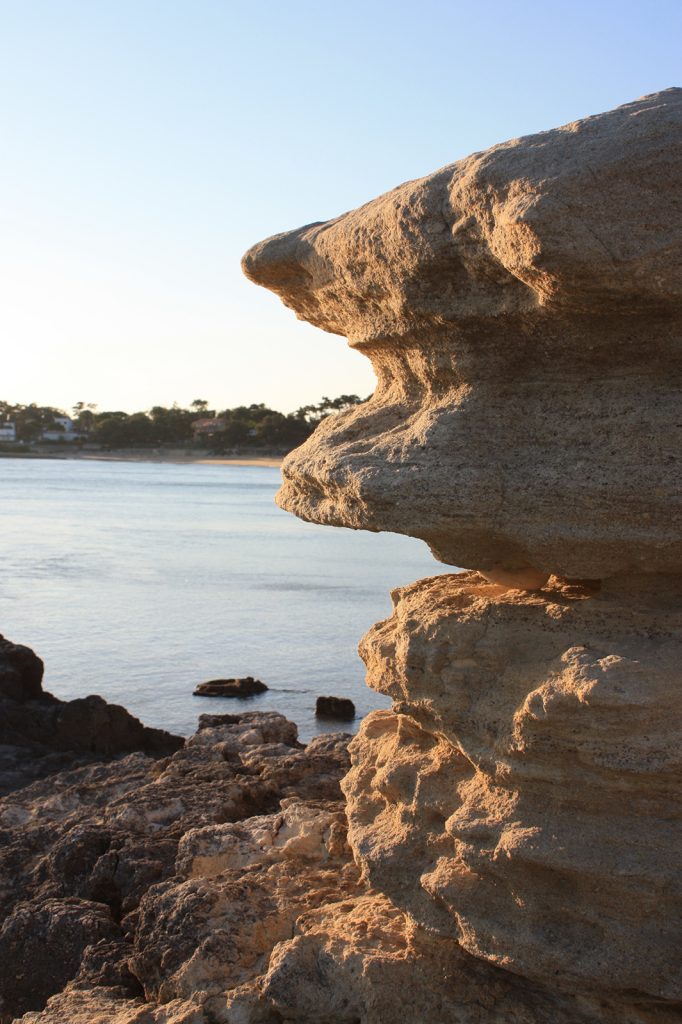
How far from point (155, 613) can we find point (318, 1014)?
45.4 feet

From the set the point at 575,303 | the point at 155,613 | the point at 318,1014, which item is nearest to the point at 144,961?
the point at 318,1014

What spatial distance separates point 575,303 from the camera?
334 centimetres

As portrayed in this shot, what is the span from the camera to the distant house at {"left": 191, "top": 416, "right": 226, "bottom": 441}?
90.5m

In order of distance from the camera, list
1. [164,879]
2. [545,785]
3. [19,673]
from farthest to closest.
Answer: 1. [19,673]
2. [164,879]
3. [545,785]

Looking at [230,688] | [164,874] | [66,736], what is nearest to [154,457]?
[230,688]

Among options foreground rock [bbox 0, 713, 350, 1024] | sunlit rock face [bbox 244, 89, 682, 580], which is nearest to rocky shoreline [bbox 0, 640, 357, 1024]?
foreground rock [bbox 0, 713, 350, 1024]

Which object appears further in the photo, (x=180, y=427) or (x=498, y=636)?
(x=180, y=427)

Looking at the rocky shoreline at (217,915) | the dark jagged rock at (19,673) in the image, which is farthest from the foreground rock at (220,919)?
the dark jagged rock at (19,673)

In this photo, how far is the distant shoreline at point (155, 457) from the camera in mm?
87312

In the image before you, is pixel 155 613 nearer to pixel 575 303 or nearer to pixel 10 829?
pixel 10 829

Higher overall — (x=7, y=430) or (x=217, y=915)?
(x=7, y=430)

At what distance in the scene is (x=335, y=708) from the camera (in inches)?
428

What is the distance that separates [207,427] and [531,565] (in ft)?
295

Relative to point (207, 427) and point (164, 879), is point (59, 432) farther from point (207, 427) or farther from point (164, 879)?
point (164, 879)
